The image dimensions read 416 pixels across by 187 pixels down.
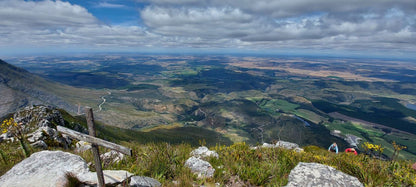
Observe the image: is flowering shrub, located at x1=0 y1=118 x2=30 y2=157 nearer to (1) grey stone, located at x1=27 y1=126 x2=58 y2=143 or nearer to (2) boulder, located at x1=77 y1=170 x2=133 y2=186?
(2) boulder, located at x1=77 y1=170 x2=133 y2=186

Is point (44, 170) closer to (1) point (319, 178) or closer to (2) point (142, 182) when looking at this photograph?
(2) point (142, 182)

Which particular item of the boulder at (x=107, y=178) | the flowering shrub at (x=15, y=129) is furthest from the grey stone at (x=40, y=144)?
the boulder at (x=107, y=178)

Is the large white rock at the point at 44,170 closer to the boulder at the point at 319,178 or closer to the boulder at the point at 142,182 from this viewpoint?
the boulder at the point at 142,182

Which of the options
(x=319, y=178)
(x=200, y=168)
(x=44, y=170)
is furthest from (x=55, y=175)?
(x=319, y=178)

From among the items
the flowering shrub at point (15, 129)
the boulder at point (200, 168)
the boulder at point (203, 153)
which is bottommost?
the boulder at point (203, 153)

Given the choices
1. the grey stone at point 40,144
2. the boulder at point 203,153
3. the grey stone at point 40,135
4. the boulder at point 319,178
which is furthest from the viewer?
the grey stone at point 40,135

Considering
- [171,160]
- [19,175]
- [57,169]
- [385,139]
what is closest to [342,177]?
[171,160]

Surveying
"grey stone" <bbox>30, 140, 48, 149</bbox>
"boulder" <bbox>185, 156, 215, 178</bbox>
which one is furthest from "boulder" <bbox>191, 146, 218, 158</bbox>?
"grey stone" <bbox>30, 140, 48, 149</bbox>

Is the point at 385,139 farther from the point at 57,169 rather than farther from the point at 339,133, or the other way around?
the point at 57,169
